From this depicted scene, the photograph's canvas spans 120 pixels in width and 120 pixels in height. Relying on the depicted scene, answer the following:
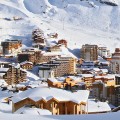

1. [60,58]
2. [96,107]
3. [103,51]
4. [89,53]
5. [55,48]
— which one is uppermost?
[55,48]

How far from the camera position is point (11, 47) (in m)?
35.3

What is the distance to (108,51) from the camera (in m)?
37.9

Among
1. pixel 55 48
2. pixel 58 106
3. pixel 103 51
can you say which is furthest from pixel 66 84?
pixel 103 51

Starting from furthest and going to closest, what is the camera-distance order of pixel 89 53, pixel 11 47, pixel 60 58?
pixel 89 53, pixel 11 47, pixel 60 58

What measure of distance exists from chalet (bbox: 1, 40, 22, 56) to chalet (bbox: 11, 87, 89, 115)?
72.9 ft

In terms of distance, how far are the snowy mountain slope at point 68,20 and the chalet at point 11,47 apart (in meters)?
2.03

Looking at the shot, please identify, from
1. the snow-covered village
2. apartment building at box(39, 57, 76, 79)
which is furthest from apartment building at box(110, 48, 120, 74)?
apartment building at box(39, 57, 76, 79)

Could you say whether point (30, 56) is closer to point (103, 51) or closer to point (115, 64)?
point (115, 64)

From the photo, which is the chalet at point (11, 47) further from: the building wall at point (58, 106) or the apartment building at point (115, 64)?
the building wall at point (58, 106)

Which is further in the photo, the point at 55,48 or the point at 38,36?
the point at 38,36

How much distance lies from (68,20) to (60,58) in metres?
16.0

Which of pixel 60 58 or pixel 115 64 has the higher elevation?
pixel 60 58

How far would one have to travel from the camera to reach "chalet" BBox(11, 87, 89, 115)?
1188cm

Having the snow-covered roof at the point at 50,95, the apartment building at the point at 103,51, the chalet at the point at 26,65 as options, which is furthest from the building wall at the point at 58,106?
the apartment building at the point at 103,51
